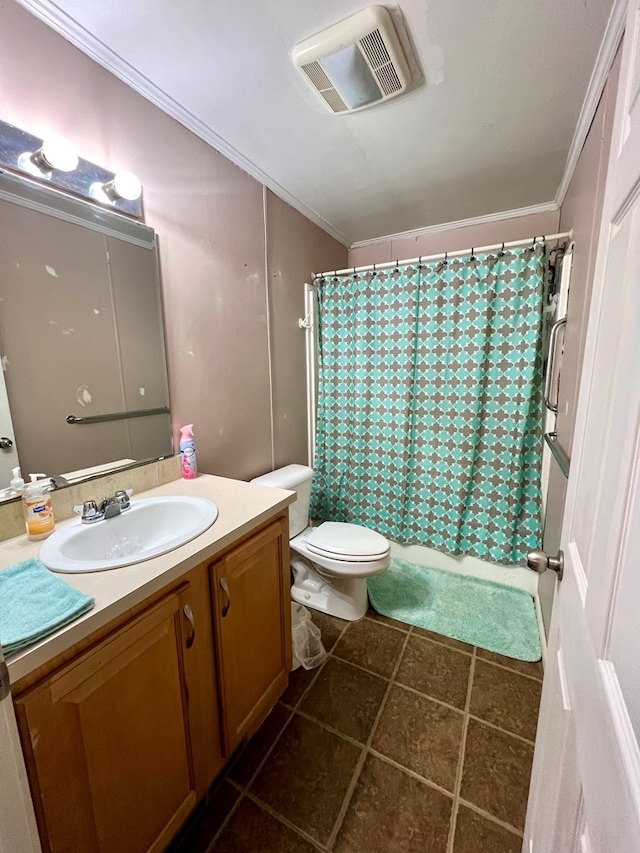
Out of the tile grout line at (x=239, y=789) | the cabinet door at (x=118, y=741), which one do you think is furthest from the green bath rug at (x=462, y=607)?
the cabinet door at (x=118, y=741)

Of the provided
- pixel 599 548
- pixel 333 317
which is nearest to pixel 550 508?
pixel 599 548

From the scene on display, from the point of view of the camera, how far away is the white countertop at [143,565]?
587 mm

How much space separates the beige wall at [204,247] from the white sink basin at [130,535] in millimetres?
432

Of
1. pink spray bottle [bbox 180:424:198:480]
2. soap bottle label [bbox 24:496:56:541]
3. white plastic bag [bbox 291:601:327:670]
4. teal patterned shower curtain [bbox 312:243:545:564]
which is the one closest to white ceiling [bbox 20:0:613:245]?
teal patterned shower curtain [bbox 312:243:545:564]

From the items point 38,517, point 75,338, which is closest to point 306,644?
point 38,517

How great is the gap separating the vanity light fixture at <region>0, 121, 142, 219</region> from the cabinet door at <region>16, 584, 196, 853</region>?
1245mm

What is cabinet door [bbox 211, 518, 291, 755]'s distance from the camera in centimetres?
98

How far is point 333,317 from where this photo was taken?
2.16 metres

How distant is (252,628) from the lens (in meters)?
1.09

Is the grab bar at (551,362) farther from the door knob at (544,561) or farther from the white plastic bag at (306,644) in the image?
the white plastic bag at (306,644)

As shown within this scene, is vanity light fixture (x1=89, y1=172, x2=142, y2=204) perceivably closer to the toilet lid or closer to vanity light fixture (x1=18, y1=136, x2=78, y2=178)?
vanity light fixture (x1=18, y1=136, x2=78, y2=178)

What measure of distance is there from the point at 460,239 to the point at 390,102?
1159mm

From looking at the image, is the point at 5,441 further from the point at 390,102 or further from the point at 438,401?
the point at 438,401

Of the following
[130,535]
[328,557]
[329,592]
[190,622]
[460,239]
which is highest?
[460,239]
